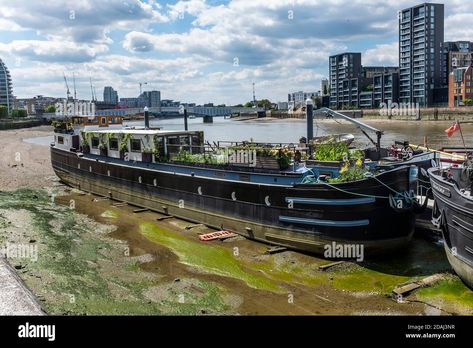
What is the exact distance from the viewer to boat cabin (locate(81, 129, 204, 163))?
2562cm

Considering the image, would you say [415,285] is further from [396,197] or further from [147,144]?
[147,144]

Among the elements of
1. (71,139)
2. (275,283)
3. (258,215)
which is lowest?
(275,283)

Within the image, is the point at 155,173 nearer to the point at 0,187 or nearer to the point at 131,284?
the point at 131,284

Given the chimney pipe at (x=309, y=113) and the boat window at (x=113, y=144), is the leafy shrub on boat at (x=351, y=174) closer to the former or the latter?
the chimney pipe at (x=309, y=113)

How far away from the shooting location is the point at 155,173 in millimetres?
25469

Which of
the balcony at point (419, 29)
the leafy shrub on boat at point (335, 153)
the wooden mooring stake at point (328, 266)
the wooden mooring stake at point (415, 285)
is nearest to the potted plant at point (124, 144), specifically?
the leafy shrub on boat at point (335, 153)

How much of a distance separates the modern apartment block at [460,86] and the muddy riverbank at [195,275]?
134m

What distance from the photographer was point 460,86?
139875 millimetres

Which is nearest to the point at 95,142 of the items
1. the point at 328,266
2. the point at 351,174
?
the point at 351,174

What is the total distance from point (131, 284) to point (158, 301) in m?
1.70

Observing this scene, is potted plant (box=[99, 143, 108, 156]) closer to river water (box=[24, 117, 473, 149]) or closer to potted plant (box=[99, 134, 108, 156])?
potted plant (box=[99, 134, 108, 156])

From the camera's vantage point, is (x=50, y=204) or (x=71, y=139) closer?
(x=50, y=204)

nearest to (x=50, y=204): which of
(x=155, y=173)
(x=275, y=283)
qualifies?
(x=155, y=173)

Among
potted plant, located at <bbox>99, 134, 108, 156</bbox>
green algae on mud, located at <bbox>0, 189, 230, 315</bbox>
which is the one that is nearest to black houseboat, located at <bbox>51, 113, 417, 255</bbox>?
potted plant, located at <bbox>99, 134, 108, 156</bbox>
